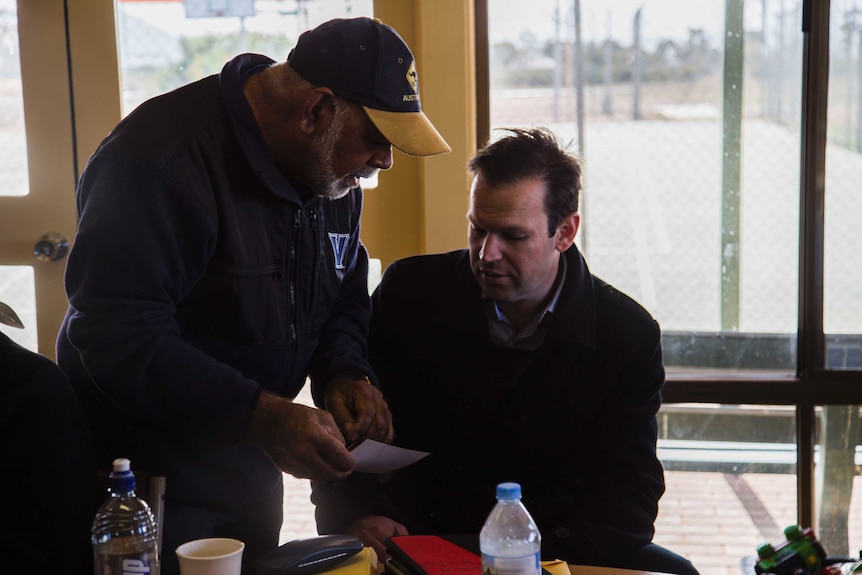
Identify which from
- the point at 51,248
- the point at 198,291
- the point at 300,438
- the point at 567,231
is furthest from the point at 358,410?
the point at 51,248

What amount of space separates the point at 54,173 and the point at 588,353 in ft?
5.35

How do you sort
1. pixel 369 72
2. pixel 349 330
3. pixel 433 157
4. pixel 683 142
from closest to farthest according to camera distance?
pixel 369 72
pixel 349 330
pixel 433 157
pixel 683 142

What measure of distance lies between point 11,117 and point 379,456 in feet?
5.75

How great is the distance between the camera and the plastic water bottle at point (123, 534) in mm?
1141

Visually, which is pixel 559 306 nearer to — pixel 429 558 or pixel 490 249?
pixel 490 249

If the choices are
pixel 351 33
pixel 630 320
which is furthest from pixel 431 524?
pixel 351 33

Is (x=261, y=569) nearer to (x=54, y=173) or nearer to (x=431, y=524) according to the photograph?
(x=431, y=524)

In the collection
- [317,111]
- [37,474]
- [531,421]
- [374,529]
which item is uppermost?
[317,111]

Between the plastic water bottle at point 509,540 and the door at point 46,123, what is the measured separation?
179 centimetres

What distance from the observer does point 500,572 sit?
1.11m

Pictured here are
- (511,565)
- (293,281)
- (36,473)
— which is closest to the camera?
(511,565)

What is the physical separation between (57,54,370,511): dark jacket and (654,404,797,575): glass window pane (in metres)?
1.32

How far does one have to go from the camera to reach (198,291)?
152 centimetres

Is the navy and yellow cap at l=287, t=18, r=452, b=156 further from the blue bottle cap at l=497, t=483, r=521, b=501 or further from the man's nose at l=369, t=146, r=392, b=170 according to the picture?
the blue bottle cap at l=497, t=483, r=521, b=501
